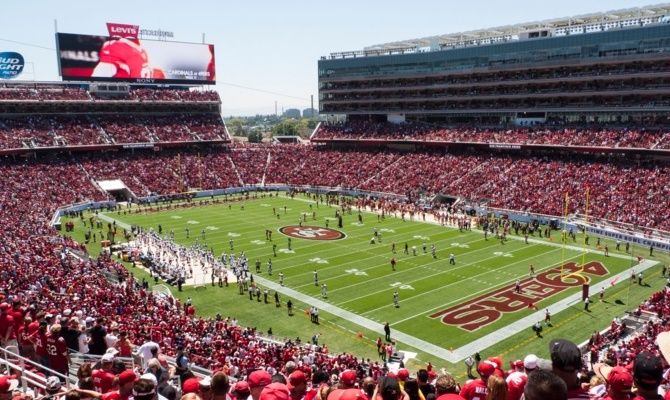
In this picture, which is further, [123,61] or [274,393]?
[123,61]

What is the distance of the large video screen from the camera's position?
6562 cm

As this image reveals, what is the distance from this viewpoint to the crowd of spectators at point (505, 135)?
48531mm

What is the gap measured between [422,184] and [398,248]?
67.9 feet

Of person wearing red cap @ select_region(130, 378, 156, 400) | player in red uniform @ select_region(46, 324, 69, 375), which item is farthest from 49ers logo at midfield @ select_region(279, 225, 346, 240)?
person wearing red cap @ select_region(130, 378, 156, 400)

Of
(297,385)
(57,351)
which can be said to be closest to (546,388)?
(297,385)

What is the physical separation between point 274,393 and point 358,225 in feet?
128

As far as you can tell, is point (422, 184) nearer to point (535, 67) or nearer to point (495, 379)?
point (535, 67)

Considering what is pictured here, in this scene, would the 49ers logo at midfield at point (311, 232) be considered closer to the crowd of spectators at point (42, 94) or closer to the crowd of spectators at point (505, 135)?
the crowd of spectators at point (505, 135)

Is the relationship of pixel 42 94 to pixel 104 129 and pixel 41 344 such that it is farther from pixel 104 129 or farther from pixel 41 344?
pixel 41 344

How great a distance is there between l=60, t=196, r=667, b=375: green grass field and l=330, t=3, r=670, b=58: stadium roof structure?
26.2m

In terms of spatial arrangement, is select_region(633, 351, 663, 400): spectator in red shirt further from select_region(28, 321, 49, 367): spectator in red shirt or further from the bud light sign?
the bud light sign

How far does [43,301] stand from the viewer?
53.4 ft

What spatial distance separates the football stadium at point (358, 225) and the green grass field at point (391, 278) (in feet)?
0.56

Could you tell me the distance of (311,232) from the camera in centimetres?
4156
